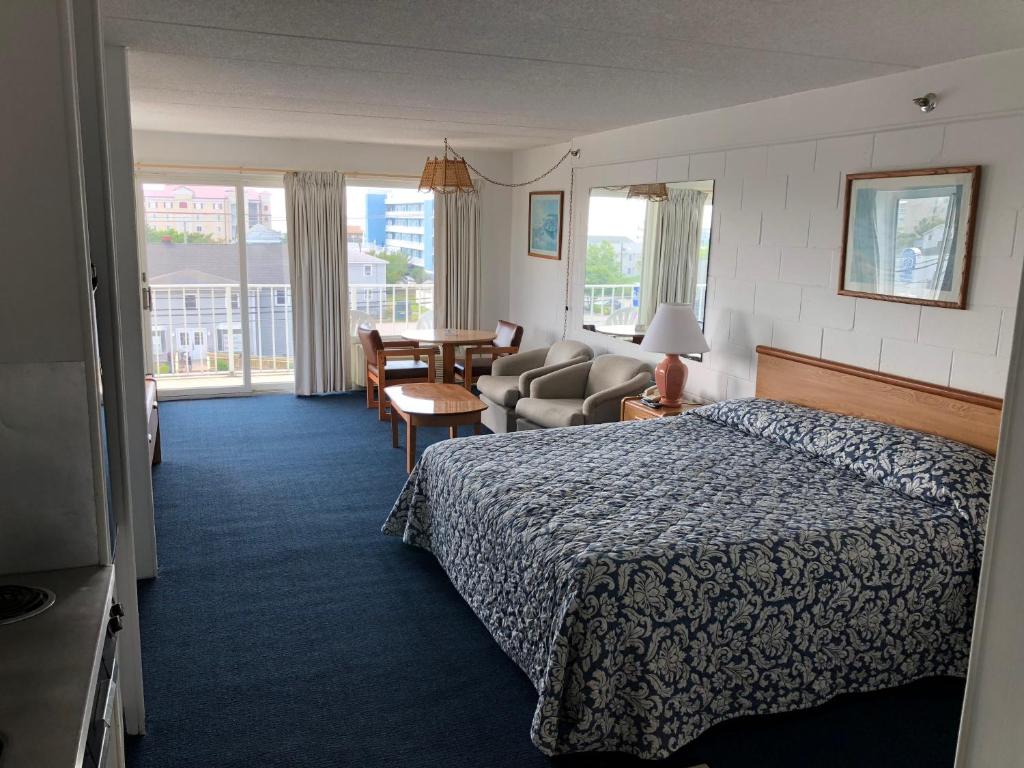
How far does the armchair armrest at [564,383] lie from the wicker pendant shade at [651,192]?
117cm

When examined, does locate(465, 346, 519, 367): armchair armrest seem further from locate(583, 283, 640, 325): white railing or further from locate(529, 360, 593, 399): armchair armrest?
locate(529, 360, 593, 399): armchair armrest

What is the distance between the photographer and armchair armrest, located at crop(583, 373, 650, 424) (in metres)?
4.96

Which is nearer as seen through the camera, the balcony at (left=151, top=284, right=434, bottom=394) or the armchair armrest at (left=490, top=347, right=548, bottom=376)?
the armchair armrest at (left=490, top=347, right=548, bottom=376)

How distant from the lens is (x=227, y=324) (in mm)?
7250

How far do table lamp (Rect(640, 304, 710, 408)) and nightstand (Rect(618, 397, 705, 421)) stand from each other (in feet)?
0.19

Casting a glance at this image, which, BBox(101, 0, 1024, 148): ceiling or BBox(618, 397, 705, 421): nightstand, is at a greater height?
BBox(101, 0, 1024, 148): ceiling

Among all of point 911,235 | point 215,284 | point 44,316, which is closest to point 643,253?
point 911,235

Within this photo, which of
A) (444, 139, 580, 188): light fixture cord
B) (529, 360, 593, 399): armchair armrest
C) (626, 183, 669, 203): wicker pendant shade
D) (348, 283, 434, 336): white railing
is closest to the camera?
(626, 183, 669, 203): wicker pendant shade

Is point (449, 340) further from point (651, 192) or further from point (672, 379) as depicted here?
point (672, 379)

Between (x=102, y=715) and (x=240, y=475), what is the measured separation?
358 centimetres

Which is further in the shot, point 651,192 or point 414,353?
point 414,353

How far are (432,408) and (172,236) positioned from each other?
337 centimetres

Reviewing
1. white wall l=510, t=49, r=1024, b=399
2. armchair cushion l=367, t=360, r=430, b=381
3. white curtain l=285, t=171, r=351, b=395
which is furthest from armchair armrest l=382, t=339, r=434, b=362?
white wall l=510, t=49, r=1024, b=399

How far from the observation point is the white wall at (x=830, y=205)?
310 centimetres
